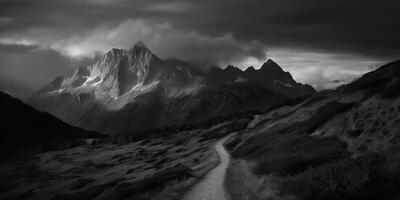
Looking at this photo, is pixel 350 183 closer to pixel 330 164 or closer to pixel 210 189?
pixel 330 164

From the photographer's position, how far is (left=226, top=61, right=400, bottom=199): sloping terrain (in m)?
24.6

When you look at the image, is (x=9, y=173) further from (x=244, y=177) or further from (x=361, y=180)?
(x=361, y=180)

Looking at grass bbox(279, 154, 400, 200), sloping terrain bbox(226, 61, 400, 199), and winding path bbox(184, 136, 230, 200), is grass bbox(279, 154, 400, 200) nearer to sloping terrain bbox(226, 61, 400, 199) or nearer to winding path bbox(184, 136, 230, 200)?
sloping terrain bbox(226, 61, 400, 199)

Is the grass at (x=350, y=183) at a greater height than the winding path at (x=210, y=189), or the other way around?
the grass at (x=350, y=183)

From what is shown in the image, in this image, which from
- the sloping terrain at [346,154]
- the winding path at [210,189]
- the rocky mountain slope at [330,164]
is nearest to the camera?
the sloping terrain at [346,154]

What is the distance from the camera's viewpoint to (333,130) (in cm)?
5484

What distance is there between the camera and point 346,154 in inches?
1531

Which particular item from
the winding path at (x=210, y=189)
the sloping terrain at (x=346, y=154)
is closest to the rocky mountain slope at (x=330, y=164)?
the sloping terrain at (x=346, y=154)

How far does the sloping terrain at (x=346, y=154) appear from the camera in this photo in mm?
24616

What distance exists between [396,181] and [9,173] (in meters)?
175

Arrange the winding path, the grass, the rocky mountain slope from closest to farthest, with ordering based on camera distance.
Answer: the grass, the rocky mountain slope, the winding path

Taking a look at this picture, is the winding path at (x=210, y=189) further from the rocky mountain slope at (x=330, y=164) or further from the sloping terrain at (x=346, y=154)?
the sloping terrain at (x=346, y=154)

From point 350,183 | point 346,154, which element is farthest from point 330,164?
point 350,183

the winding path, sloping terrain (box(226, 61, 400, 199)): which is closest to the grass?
sloping terrain (box(226, 61, 400, 199))
